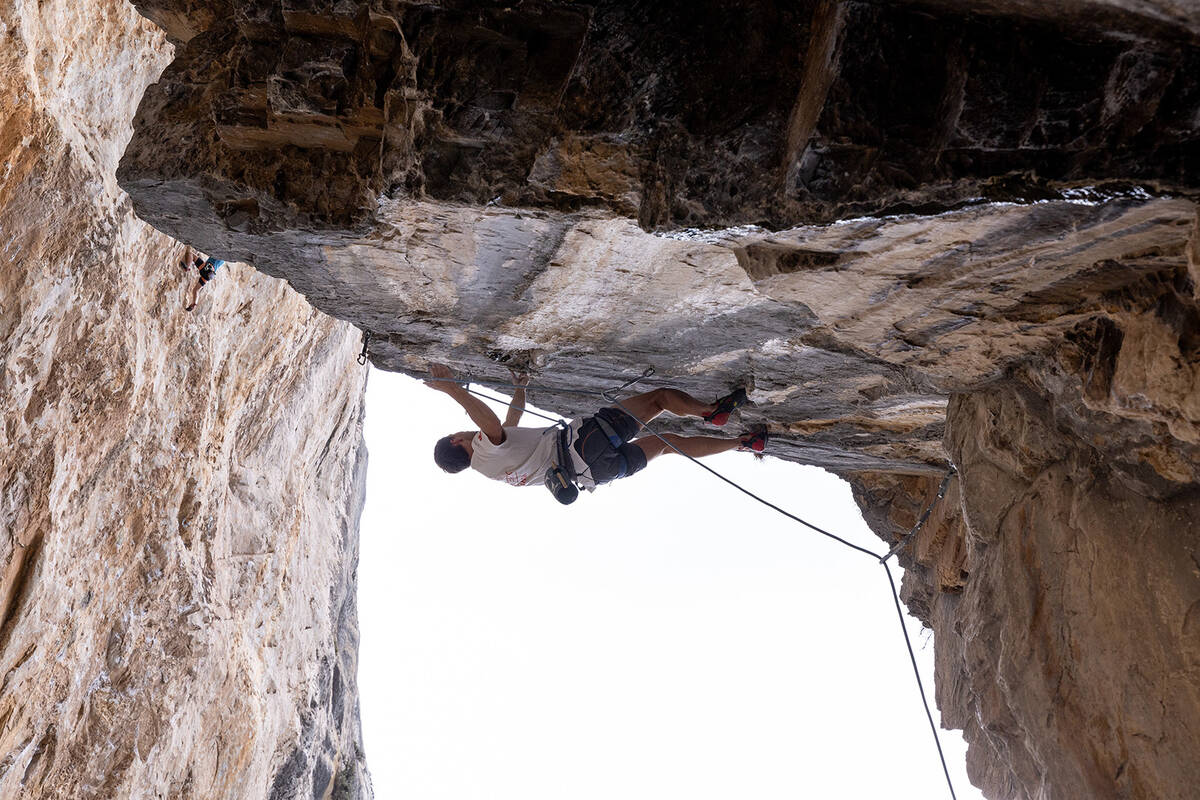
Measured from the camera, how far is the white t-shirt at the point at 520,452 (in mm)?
5125

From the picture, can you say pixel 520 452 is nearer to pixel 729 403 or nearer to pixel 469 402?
pixel 469 402

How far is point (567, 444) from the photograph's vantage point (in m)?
5.02

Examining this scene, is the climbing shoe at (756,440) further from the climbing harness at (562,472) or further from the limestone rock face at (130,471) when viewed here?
the limestone rock face at (130,471)

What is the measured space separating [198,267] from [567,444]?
2.83 meters

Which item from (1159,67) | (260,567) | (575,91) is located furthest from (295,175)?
(260,567)

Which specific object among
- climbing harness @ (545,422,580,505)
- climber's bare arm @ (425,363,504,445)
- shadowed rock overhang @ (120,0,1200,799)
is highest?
climber's bare arm @ (425,363,504,445)

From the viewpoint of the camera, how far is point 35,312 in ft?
13.6

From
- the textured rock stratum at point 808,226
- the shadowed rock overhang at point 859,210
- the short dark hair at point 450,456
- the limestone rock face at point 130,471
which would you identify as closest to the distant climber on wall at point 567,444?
the short dark hair at point 450,456

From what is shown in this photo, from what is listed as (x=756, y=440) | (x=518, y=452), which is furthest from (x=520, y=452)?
(x=756, y=440)

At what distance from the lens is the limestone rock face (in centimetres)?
413

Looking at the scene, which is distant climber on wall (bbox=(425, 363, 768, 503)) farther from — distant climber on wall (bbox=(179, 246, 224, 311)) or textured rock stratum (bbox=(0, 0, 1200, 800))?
distant climber on wall (bbox=(179, 246, 224, 311))

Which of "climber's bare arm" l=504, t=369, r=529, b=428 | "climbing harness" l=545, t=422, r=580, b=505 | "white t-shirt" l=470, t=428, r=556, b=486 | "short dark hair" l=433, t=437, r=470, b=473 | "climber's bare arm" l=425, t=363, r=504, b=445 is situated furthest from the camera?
"short dark hair" l=433, t=437, r=470, b=473

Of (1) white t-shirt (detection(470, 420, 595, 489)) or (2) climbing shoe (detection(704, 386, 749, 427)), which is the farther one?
(1) white t-shirt (detection(470, 420, 595, 489))

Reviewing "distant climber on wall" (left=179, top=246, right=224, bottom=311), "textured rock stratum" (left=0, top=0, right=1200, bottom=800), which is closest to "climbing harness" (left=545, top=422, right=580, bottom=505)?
"textured rock stratum" (left=0, top=0, right=1200, bottom=800)
